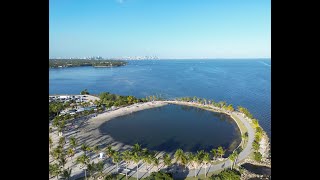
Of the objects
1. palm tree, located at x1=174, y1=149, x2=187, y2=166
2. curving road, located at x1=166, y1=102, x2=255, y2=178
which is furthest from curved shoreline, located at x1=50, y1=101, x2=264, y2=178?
palm tree, located at x1=174, y1=149, x2=187, y2=166

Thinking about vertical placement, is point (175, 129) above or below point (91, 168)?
below

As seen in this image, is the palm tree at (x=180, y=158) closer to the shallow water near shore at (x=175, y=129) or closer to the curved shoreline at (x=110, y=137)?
the curved shoreline at (x=110, y=137)

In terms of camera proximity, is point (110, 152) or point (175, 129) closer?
point (110, 152)

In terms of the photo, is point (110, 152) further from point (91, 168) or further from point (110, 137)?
point (110, 137)

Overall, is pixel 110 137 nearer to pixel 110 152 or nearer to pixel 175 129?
pixel 175 129

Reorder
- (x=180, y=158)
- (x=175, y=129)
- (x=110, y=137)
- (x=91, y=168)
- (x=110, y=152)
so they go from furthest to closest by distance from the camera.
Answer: (x=175, y=129) → (x=110, y=137) → (x=110, y=152) → (x=180, y=158) → (x=91, y=168)

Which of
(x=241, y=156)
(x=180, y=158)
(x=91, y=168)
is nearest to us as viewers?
(x=91, y=168)

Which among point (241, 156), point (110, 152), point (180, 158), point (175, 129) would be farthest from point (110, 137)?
point (241, 156)

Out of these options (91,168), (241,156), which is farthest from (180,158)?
(91,168)
